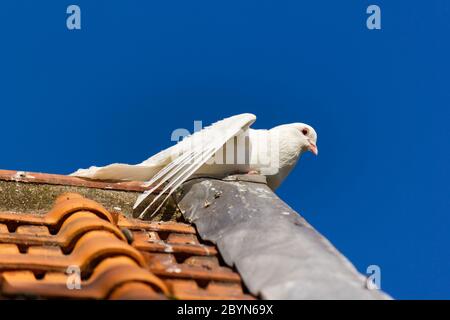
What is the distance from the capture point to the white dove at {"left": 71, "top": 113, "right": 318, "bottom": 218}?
4.51m

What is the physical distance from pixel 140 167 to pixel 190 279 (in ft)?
6.36

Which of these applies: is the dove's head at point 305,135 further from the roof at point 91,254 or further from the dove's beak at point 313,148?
the roof at point 91,254

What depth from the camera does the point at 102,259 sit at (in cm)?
268

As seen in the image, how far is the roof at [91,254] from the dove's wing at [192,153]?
493 millimetres

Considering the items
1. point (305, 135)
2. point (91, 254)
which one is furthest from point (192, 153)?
point (91, 254)

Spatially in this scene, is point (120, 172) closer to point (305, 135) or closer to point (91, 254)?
point (91, 254)

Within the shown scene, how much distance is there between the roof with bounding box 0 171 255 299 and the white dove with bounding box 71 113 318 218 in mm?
515

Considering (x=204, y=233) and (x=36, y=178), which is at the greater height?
(x=36, y=178)

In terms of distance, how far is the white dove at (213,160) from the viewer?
4508 millimetres

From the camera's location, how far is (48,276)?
8.57 ft

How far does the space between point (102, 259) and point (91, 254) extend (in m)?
0.04
